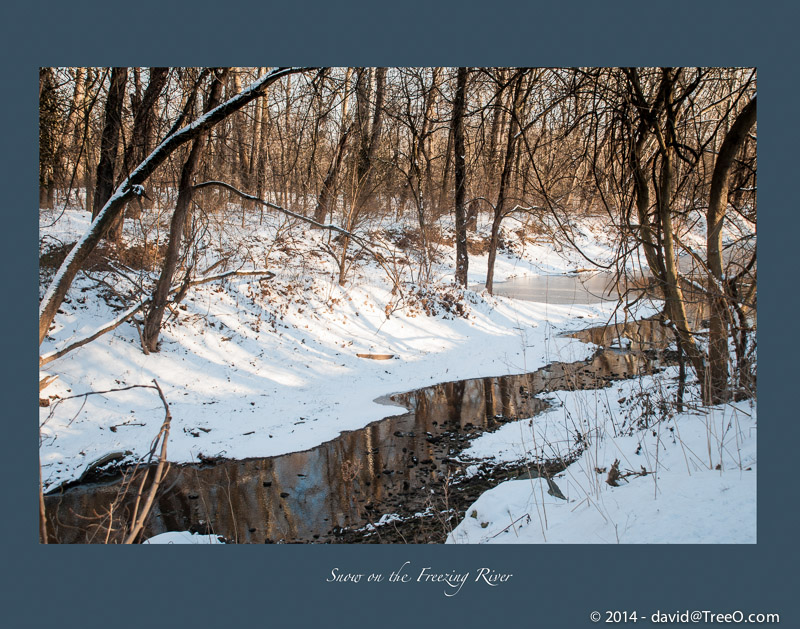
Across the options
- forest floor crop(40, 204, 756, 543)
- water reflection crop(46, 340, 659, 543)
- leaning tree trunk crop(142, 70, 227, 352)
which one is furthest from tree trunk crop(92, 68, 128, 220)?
water reflection crop(46, 340, 659, 543)

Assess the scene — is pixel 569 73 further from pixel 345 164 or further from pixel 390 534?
pixel 345 164

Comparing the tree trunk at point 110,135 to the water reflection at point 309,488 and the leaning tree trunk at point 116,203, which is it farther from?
the water reflection at point 309,488

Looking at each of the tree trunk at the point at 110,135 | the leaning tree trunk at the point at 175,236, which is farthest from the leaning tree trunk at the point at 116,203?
the leaning tree trunk at the point at 175,236

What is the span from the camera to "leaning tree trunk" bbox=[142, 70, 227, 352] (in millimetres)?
7727

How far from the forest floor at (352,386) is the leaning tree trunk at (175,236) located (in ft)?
1.17

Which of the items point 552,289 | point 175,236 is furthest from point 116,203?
point 552,289

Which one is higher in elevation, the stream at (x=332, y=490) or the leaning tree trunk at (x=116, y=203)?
the leaning tree trunk at (x=116, y=203)

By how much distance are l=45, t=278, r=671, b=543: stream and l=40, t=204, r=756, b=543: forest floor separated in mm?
302

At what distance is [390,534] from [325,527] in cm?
60

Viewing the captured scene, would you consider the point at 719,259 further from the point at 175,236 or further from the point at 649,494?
the point at 175,236

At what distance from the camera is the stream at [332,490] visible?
448 centimetres

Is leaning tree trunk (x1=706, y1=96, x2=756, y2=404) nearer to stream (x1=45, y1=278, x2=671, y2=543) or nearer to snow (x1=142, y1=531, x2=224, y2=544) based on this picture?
stream (x1=45, y1=278, x2=671, y2=543)

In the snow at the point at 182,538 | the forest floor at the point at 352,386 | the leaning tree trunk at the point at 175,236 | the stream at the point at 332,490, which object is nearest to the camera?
the forest floor at the point at 352,386

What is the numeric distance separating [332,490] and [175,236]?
16.3 feet
